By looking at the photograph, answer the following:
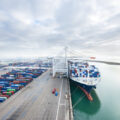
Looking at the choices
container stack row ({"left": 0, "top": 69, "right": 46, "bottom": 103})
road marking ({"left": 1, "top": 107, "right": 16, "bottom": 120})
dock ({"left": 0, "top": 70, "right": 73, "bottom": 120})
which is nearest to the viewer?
dock ({"left": 0, "top": 70, "right": 73, "bottom": 120})

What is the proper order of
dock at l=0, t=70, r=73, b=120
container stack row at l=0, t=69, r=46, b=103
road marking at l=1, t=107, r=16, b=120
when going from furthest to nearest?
container stack row at l=0, t=69, r=46, b=103 → road marking at l=1, t=107, r=16, b=120 → dock at l=0, t=70, r=73, b=120

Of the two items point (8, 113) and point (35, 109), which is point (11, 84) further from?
point (35, 109)

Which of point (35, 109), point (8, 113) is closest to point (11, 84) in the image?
point (8, 113)

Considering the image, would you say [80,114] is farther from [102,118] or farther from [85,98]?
[85,98]

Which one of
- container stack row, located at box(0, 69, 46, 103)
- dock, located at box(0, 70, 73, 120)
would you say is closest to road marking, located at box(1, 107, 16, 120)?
dock, located at box(0, 70, 73, 120)

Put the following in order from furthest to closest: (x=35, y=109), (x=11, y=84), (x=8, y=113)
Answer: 1. (x=11, y=84)
2. (x=35, y=109)
3. (x=8, y=113)

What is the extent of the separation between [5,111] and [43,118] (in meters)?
7.10

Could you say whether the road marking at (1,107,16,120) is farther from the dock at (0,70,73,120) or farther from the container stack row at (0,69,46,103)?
the container stack row at (0,69,46,103)

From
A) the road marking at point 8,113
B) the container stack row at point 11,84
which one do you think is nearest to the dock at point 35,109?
the road marking at point 8,113

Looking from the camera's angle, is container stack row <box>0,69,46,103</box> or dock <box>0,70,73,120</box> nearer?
dock <box>0,70,73,120</box>

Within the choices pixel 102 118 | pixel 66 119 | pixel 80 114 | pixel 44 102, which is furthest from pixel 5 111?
pixel 102 118

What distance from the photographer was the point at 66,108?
13.1 metres

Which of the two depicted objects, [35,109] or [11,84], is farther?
[11,84]

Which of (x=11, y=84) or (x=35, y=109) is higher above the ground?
(x=35, y=109)
